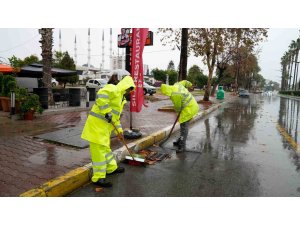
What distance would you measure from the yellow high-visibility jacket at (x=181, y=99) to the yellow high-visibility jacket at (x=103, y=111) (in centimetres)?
187

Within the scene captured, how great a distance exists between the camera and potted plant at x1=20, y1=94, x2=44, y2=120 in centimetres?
874

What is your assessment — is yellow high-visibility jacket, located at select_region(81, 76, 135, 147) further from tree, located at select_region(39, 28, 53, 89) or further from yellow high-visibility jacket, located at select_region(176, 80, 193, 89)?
tree, located at select_region(39, 28, 53, 89)

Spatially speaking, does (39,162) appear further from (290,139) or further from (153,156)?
(290,139)

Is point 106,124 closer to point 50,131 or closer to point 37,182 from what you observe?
point 37,182

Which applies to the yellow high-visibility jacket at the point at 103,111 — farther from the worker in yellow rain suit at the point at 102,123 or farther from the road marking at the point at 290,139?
the road marking at the point at 290,139

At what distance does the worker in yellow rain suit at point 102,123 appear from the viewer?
3.97m

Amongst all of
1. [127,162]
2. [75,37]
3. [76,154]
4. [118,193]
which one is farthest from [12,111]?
[75,37]

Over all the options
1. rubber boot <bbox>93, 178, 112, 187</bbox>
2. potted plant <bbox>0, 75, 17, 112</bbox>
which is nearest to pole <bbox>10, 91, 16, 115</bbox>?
potted plant <bbox>0, 75, 17, 112</bbox>

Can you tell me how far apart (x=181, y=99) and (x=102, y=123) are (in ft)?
8.20

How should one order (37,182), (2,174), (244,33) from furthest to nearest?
1. (244,33)
2. (2,174)
3. (37,182)

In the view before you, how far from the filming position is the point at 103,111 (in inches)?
155

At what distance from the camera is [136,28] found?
6.89 m

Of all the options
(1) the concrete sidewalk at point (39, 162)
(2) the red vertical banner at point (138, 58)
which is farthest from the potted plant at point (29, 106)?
(2) the red vertical banner at point (138, 58)

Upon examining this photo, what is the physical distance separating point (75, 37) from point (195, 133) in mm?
80640
